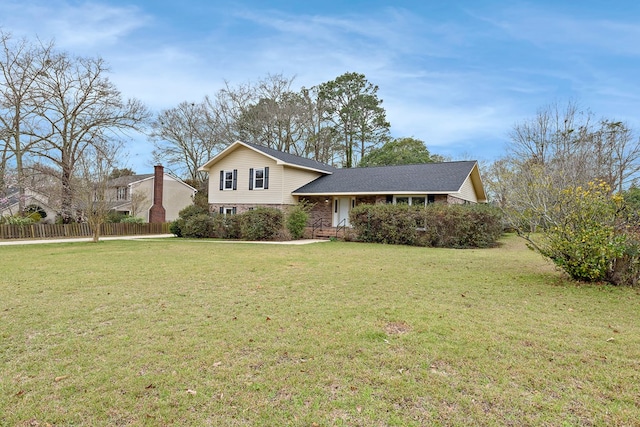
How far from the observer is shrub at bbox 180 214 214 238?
2053 cm

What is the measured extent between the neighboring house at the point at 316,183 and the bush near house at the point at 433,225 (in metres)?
3.01

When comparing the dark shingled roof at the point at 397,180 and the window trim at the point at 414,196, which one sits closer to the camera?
the dark shingled roof at the point at 397,180

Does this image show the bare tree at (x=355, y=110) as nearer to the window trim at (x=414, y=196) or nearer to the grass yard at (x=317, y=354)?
the window trim at (x=414, y=196)

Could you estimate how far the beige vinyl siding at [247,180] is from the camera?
71.9 feet

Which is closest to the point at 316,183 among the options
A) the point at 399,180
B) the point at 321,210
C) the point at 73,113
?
the point at 321,210

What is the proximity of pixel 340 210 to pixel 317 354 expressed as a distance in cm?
1906

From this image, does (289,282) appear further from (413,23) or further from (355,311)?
(413,23)

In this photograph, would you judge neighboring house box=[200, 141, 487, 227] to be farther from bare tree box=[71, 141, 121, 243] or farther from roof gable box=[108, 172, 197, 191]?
roof gable box=[108, 172, 197, 191]

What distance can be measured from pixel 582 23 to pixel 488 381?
54.0ft

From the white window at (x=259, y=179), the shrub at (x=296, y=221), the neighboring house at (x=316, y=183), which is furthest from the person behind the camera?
the white window at (x=259, y=179)

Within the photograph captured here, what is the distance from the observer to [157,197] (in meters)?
29.5

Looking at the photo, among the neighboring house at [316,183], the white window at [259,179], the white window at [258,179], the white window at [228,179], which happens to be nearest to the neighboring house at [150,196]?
the neighboring house at [316,183]

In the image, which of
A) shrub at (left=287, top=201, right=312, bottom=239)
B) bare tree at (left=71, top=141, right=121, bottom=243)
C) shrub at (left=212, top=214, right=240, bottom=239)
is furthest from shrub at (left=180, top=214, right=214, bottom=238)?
shrub at (left=287, top=201, right=312, bottom=239)

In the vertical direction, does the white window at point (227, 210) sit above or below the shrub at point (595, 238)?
above
